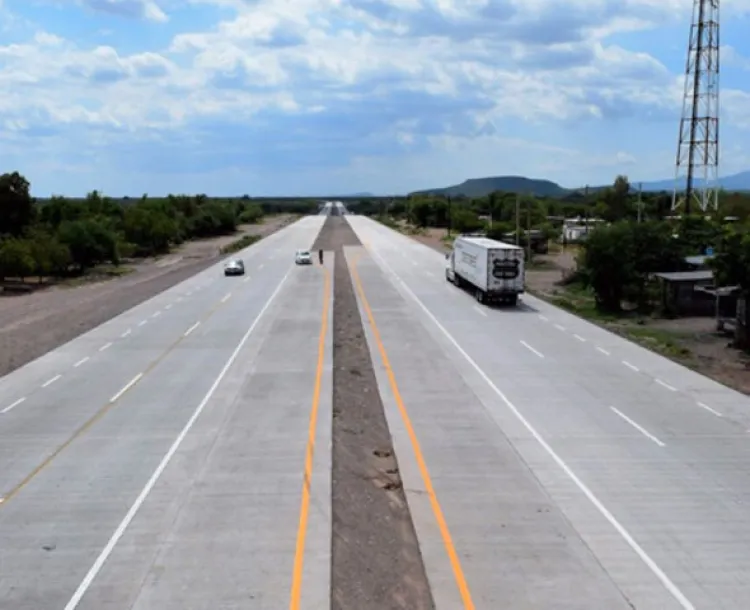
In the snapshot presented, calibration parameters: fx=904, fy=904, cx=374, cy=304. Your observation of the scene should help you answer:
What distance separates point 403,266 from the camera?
233 ft

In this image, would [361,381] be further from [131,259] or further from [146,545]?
[131,259]

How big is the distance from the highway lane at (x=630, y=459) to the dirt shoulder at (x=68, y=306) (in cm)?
1510

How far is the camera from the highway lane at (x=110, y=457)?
1336 centimetres

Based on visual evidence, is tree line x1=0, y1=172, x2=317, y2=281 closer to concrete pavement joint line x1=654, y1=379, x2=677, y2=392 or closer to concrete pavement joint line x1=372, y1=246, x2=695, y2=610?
concrete pavement joint line x1=372, y1=246, x2=695, y2=610

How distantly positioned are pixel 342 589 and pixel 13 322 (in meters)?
33.9

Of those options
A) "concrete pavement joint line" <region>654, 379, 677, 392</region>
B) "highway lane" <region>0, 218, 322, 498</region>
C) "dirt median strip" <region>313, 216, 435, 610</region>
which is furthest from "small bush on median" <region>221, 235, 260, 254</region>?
"concrete pavement joint line" <region>654, 379, 677, 392</region>

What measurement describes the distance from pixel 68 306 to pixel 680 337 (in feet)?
101

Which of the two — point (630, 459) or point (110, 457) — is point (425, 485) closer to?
point (630, 459)

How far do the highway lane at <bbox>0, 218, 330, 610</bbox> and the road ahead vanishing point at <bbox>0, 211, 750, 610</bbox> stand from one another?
0.07 meters

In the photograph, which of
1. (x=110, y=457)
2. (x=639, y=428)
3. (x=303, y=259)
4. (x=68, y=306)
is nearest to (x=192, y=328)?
(x=68, y=306)

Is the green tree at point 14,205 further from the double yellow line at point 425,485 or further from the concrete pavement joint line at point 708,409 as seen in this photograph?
the concrete pavement joint line at point 708,409

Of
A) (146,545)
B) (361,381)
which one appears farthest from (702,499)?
(361,381)

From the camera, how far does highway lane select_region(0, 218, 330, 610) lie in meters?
13.4

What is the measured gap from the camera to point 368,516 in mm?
15539
